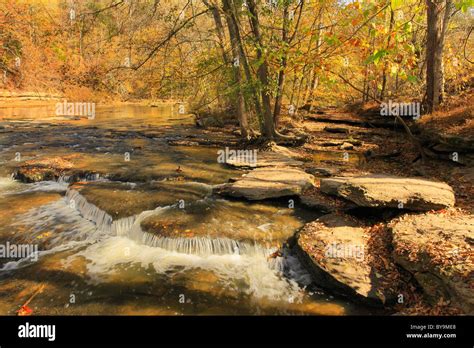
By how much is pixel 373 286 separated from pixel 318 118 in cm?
2101

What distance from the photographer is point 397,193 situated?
782 centimetres

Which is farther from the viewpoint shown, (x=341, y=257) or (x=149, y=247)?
(x=149, y=247)

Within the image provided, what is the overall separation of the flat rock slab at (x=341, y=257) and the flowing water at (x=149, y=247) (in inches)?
10.4

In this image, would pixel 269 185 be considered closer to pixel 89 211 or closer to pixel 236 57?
pixel 89 211

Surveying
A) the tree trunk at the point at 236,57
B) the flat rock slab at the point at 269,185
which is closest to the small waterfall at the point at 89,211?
the flat rock slab at the point at 269,185

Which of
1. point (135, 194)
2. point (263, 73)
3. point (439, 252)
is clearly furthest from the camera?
point (263, 73)

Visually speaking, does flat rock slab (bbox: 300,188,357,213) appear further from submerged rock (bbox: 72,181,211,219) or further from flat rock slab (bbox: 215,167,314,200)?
submerged rock (bbox: 72,181,211,219)

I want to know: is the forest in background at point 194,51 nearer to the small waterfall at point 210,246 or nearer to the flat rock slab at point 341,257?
the flat rock slab at point 341,257

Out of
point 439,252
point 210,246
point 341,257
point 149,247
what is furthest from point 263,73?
point 439,252

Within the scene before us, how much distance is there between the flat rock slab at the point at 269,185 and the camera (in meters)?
9.49

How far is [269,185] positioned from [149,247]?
3.94 metres

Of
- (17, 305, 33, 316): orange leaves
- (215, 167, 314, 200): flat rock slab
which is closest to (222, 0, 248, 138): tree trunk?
(215, 167, 314, 200): flat rock slab

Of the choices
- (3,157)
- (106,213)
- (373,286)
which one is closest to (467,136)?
(373,286)

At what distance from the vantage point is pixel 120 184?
10.8 meters
